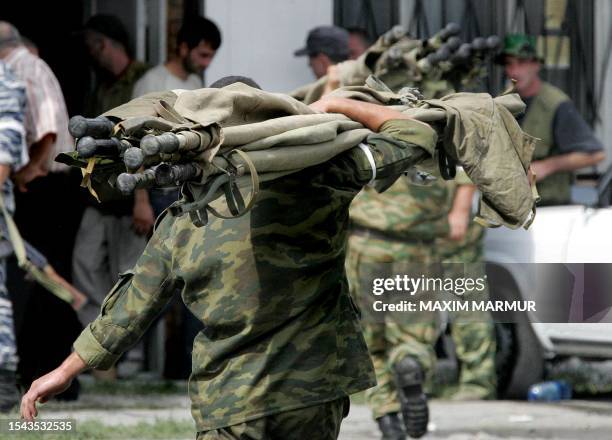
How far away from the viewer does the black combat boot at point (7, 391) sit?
312 inches

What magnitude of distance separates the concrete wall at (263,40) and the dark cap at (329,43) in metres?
0.32

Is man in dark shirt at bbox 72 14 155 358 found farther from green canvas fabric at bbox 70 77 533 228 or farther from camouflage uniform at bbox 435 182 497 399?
green canvas fabric at bbox 70 77 533 228

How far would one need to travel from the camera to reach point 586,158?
873 cm

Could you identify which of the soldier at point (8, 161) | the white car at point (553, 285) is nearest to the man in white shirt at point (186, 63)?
the soldier at point (8, 161)

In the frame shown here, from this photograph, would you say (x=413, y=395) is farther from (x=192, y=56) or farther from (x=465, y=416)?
(x=192, y=56)

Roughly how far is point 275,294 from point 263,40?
14.4 ft

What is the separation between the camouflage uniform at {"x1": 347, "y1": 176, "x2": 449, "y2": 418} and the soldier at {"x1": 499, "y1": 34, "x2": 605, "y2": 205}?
0.96m

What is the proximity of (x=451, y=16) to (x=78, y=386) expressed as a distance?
2.93 meters

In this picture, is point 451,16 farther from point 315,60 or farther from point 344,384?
point 344,384

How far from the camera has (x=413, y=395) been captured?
25.3ft

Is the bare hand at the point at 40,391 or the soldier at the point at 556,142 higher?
the bare hand at the point at 40,391

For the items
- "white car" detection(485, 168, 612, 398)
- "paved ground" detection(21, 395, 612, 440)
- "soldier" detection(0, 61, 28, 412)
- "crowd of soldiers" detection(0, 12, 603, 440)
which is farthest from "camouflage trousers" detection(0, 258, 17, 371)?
"crowd of soldiers" detection(0, 12, 603, 440)

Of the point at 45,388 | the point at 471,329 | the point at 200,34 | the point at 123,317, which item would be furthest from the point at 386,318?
the point at 45,388

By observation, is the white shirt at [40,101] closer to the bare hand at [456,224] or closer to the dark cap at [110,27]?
the dark cap at [110,27]
